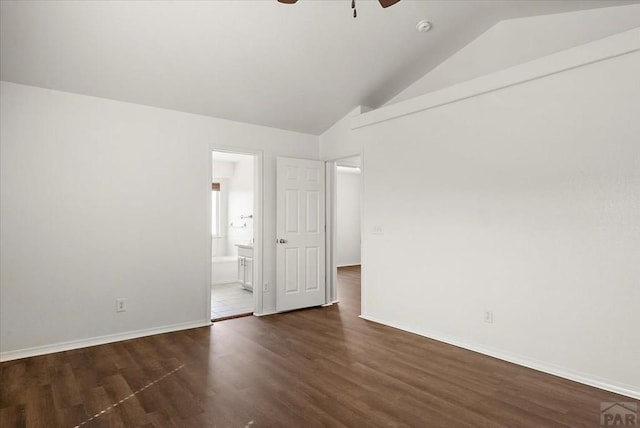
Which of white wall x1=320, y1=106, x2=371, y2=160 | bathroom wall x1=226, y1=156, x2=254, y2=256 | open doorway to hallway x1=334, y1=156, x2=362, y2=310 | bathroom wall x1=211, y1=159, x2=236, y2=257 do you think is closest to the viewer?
white wall x1=320, y1=106, x2=371, y2=160

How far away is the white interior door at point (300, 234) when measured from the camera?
16.0 feet

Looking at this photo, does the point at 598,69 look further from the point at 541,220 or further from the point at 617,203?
the point at 541,220

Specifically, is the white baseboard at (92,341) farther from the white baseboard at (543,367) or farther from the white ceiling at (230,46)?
the white baseboard at (543,367)

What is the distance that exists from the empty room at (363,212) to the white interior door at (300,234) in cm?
5

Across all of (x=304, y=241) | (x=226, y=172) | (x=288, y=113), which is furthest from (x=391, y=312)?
(x=226, y=172)

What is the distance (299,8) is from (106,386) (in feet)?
11.2

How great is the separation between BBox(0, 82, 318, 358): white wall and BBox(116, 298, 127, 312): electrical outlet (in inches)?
2.0

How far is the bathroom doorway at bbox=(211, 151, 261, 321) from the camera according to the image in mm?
6246

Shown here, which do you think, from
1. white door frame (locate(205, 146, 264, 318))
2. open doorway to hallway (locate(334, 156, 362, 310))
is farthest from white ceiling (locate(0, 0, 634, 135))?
open doorway to hallway (locate(334, 156, 362, 310))

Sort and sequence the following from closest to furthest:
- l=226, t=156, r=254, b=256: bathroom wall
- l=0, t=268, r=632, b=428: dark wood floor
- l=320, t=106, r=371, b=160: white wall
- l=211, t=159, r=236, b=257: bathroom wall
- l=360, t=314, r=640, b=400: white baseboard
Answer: l=0, t=268, r=632, b=428: dark wood floor, l=360, t=314, r=640, b=400: white baseboard, l=320, t=106, r=371, b=160: white wall, l=226, t=156, r=254, b=256: bathroom wall, l=211, t=159, r=236, b=257: bathroom wall

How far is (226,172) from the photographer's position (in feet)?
25.8

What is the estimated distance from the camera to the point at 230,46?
3342 mm

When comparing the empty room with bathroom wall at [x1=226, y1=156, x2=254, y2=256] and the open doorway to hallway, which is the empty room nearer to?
bathroom wall at [x1=226, y1=156, x2=254, y2=256]

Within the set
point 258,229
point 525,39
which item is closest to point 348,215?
point 258,229
